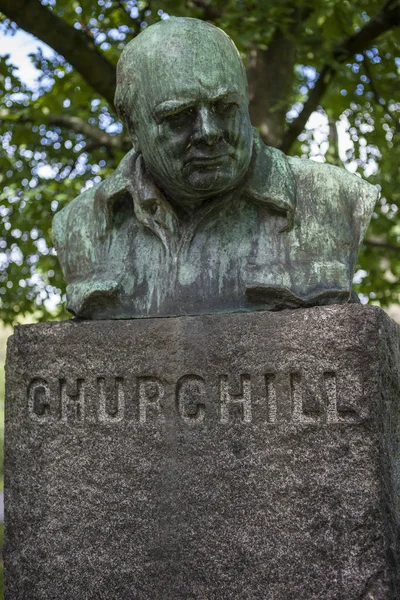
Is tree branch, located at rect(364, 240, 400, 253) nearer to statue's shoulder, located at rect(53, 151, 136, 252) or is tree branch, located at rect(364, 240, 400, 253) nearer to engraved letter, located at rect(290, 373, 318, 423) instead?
statue's shoulder, located at rect(53, 151, 136, 252)

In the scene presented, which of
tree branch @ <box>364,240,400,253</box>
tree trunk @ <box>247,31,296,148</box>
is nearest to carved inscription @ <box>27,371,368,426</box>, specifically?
tree trunk @ <box>247,31,296,148</box>

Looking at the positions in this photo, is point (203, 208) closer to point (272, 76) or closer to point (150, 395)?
point (150, 395)

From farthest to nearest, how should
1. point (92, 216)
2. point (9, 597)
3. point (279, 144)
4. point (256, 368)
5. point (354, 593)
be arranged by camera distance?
point (279, 144), point (92, 216), point (9, 597), point (256, 368), point (354, 593)

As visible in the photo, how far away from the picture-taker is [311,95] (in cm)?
766

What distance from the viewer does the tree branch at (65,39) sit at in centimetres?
623

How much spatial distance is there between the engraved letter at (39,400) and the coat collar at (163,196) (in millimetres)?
632

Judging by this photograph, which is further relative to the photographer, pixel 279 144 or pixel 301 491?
pixel 279 144

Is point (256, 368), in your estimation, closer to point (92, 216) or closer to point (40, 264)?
point (92, 216)

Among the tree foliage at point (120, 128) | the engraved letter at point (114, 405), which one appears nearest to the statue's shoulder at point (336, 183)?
the engraved letter at point (114, 405)

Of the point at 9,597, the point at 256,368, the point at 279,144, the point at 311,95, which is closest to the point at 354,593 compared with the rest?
the point at 256,368

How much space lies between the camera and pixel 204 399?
301 centimetres

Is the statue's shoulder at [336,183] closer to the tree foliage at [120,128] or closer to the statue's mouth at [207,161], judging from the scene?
the statue's mouth at [207,161]

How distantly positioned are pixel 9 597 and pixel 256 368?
126 cm

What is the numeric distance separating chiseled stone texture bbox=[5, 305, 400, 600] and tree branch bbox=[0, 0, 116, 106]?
12.1 ft
